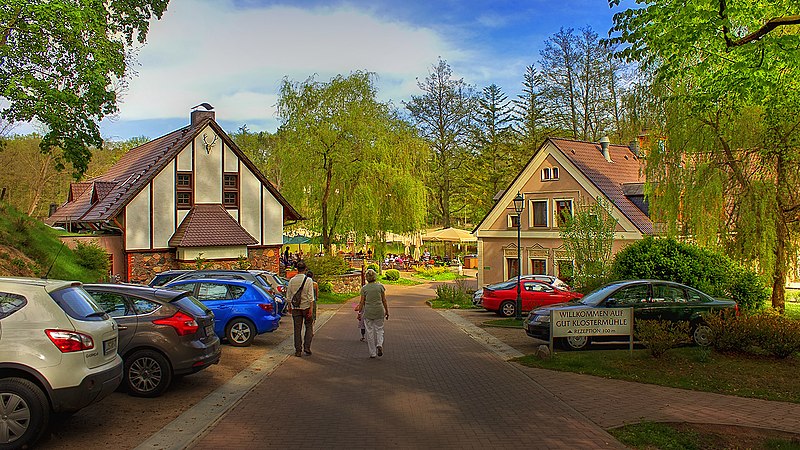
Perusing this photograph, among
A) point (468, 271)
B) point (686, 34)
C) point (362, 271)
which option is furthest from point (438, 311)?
point (468, 271)

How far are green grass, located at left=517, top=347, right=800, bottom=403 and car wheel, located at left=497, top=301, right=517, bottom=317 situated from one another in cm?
1024

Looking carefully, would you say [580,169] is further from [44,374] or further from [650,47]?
[44,374]

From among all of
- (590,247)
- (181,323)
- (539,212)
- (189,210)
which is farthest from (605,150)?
(181,323)

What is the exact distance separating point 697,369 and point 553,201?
77.2 feet

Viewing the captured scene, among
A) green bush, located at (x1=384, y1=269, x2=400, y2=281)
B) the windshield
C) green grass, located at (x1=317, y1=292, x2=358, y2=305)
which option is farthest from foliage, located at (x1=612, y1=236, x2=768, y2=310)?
green bush, located at (x1=384, y1=269, x2=400, y2=281)

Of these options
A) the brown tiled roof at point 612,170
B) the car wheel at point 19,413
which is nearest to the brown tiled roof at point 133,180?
the brown tiled roof at point 612,170

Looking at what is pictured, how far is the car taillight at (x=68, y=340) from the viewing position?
6441 millimetres

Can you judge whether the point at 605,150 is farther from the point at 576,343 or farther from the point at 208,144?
the point at 576,343

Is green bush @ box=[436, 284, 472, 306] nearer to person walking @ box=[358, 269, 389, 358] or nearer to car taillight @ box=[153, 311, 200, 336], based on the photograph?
person walking @ box=[358, 269, 389, 358]

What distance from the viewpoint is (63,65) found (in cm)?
1722

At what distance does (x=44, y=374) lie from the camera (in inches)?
250

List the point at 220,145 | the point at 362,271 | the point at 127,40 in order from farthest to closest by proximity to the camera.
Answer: the point at 362,271 < the point at 220,145 < the point at 127,40

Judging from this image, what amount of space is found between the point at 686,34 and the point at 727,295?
10512 mm

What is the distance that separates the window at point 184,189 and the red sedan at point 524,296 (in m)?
14.0
